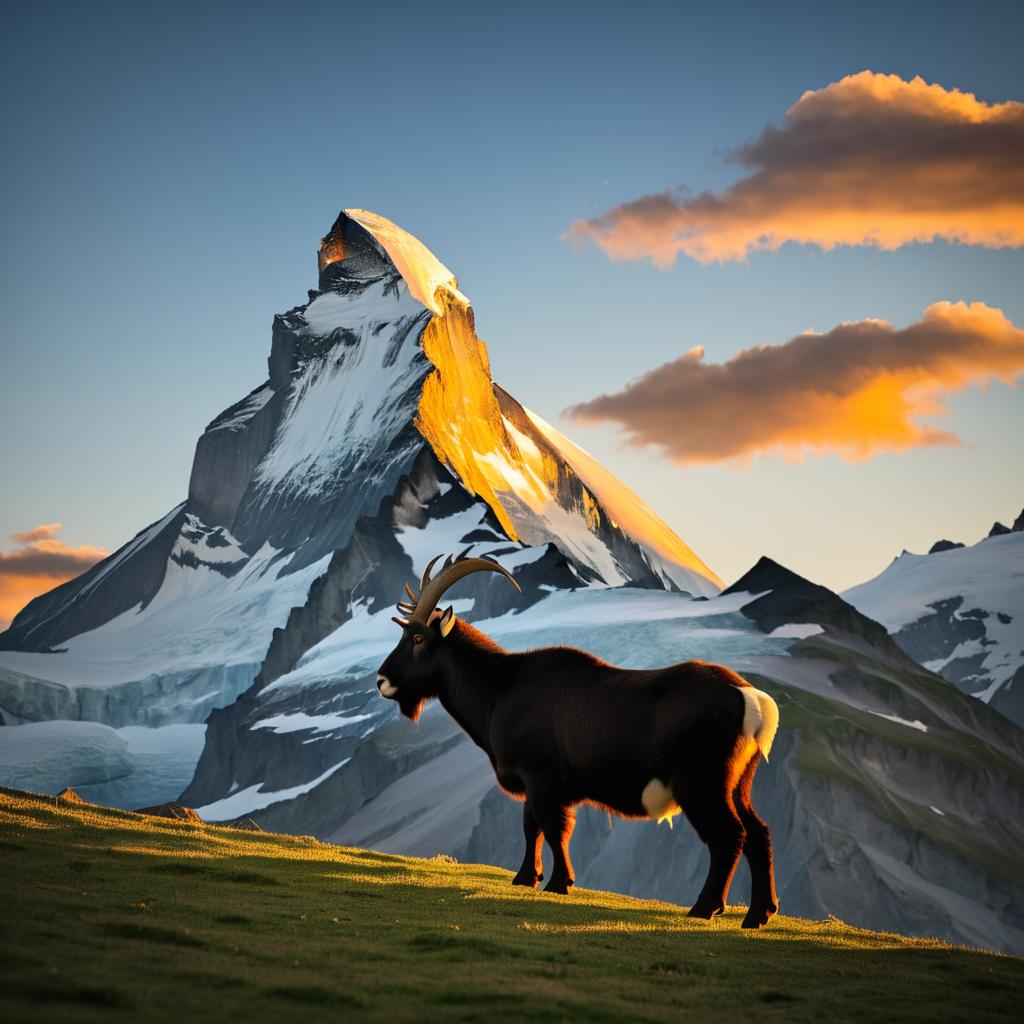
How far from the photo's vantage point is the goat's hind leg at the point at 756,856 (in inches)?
782

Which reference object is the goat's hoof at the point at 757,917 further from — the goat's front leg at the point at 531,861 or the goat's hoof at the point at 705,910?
the goat's front leg at the point at 531,861

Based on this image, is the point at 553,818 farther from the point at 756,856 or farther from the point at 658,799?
the point at 756,856

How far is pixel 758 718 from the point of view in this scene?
19328 mm

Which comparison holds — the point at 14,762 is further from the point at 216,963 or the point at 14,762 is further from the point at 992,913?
the point at 216,963

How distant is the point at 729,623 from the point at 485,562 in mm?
130859

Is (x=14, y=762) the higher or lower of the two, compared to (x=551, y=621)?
lower

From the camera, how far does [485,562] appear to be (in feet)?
84.9

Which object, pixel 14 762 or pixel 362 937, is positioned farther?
pixel 14 762

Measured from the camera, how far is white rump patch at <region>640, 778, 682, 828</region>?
20094 mm

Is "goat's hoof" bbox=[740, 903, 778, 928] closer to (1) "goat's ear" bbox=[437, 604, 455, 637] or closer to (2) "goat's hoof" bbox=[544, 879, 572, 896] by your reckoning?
(2) "goat's hoof" bbox=[544, 879, 572, 896]

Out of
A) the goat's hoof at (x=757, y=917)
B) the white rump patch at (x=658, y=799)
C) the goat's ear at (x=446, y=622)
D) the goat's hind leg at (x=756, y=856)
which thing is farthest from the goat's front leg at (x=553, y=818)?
the goat's ear at (x=446, y=622)

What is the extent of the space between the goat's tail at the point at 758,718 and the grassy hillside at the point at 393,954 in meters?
2.77

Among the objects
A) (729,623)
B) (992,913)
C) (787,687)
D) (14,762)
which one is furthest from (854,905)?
(14,762)

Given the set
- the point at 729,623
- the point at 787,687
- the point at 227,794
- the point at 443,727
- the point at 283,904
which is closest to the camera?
the point at 283,904
